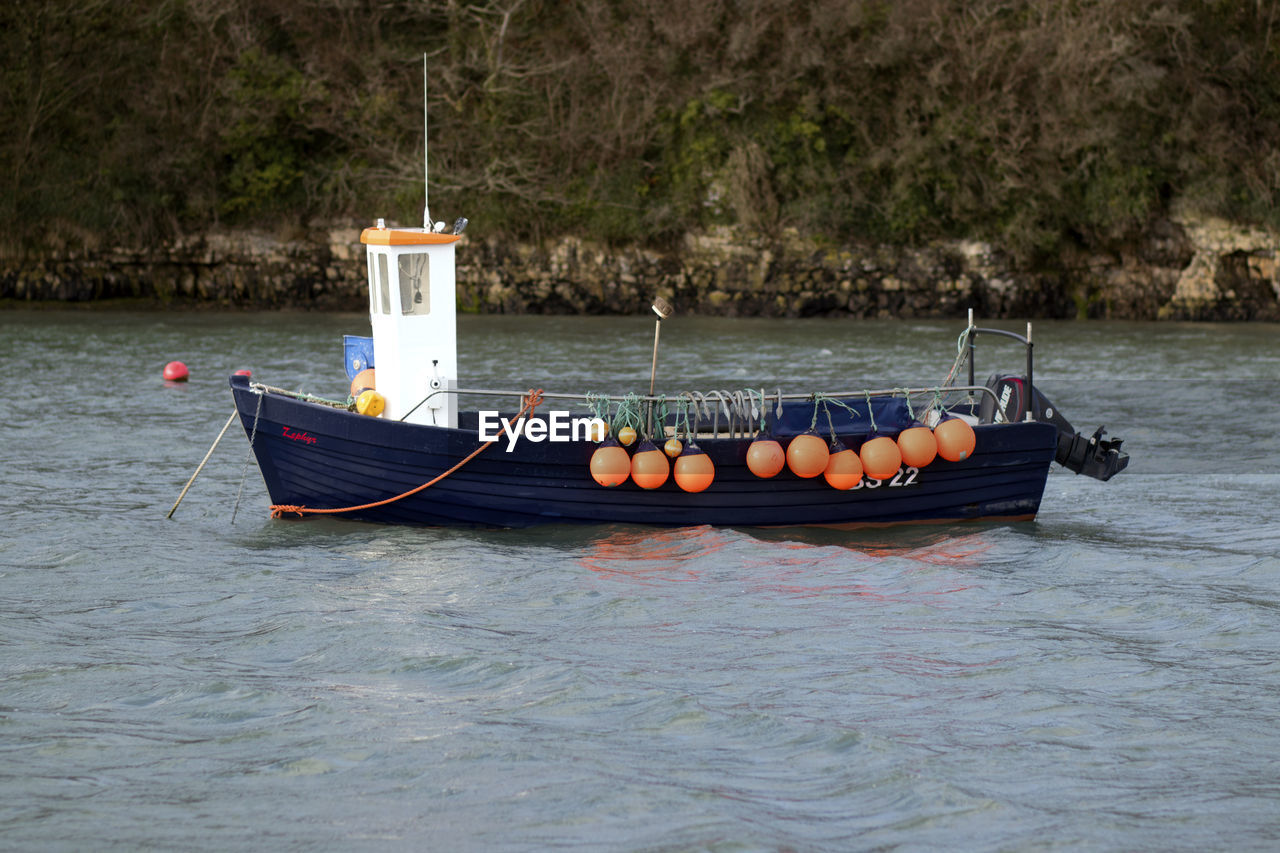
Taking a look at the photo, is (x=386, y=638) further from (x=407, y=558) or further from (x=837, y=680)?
(x=837, y=680)

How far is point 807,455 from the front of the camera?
9.86m

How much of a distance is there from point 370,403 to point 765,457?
2914mm

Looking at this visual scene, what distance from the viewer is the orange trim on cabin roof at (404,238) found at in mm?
10000

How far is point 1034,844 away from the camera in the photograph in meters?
5.28

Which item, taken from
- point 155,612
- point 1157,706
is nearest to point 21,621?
point 155,612

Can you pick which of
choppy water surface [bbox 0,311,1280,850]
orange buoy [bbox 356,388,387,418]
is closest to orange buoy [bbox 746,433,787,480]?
choppy water surface [bbox 0,311,1280,850]

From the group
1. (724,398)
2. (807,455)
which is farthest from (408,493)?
(807,455)

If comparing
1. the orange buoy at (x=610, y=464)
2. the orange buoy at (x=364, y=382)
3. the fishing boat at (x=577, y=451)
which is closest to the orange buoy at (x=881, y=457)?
the fishing boat at (x=577, y=451)

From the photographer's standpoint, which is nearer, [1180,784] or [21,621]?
[1180,784]

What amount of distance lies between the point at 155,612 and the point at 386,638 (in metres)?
1.55

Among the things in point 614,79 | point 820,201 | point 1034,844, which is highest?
point 614,79

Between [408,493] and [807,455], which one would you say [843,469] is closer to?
[807,455]

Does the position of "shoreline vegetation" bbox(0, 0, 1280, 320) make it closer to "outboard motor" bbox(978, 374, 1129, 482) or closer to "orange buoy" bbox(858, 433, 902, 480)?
"outboard motor" bbox(978, 374, 1129, 482)

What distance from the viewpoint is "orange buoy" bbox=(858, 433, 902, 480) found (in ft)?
32.9
